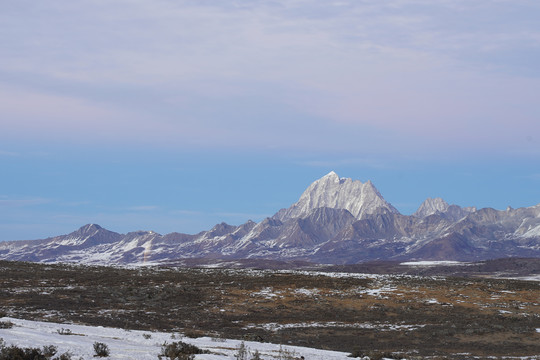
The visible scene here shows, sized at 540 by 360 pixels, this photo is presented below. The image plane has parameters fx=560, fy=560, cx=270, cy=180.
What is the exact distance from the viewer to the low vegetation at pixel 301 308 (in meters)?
40.3

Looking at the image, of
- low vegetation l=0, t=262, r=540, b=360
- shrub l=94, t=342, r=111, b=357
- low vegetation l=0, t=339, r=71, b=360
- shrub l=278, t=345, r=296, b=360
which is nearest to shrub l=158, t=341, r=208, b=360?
shrub l=94, t=342, r=111, b=357

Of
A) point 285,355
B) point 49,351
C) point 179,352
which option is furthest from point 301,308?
point 49,351

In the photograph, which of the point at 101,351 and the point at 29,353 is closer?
the point at 29,353

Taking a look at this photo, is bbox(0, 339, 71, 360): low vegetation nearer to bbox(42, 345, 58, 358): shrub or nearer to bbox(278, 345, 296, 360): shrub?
bbox(42, 345, 58, 358): shrub

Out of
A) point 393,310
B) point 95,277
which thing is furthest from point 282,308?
point 95,277

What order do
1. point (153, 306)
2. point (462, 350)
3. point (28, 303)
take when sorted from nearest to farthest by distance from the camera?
point (462, 350), point (28, 303), point (153, 306)

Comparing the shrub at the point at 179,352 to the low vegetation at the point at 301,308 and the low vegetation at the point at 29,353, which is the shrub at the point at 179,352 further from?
the low vegetation at the point at 301,308

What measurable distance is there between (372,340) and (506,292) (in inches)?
1497

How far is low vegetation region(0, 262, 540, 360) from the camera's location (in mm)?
40281

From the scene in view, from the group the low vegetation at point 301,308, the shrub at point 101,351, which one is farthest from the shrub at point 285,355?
the shrub at point 101,351

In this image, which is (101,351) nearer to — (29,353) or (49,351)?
(49,351)

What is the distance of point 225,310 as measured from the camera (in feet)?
180

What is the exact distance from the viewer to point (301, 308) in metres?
56.6

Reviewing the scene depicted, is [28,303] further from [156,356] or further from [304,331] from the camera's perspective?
[156,356]
